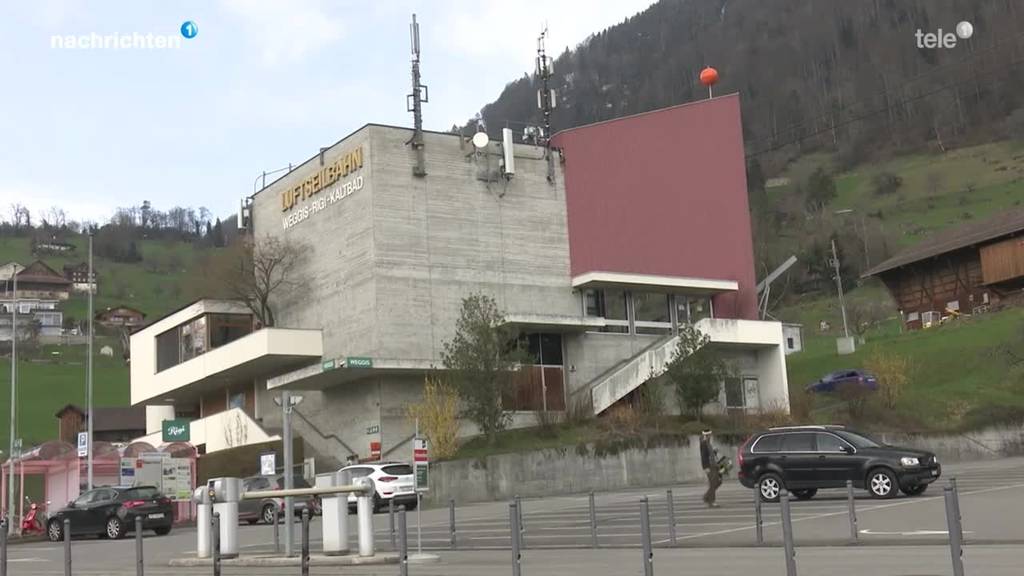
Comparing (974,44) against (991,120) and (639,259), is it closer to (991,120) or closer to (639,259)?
(991,120)

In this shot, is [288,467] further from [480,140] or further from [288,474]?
[480,140]

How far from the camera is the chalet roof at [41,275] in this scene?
15525 centimetres

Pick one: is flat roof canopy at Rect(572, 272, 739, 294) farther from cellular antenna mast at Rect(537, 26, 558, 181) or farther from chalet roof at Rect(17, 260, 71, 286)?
chalet roof at Rect(17, 260, 71, 286)

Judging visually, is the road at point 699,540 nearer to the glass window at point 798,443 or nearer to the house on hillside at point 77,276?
the glass window at point 798,443

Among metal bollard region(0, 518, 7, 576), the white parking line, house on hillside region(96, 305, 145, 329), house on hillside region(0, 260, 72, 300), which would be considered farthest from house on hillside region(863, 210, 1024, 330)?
house on hillside region(0, 260, 72, 300)

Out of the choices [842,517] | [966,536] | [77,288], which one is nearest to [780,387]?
[842,517]

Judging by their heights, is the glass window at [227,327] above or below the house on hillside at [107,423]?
above

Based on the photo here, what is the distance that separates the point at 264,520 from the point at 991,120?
14840cm

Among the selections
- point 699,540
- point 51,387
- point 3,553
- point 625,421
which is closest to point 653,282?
point 625,421

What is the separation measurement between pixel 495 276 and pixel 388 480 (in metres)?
15.9

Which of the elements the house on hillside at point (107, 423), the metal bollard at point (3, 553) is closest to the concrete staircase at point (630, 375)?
the metal bollard at point (3, 553)

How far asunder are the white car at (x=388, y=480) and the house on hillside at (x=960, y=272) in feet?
148

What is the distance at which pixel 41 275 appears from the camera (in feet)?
516

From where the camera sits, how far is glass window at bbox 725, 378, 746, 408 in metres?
48.5
